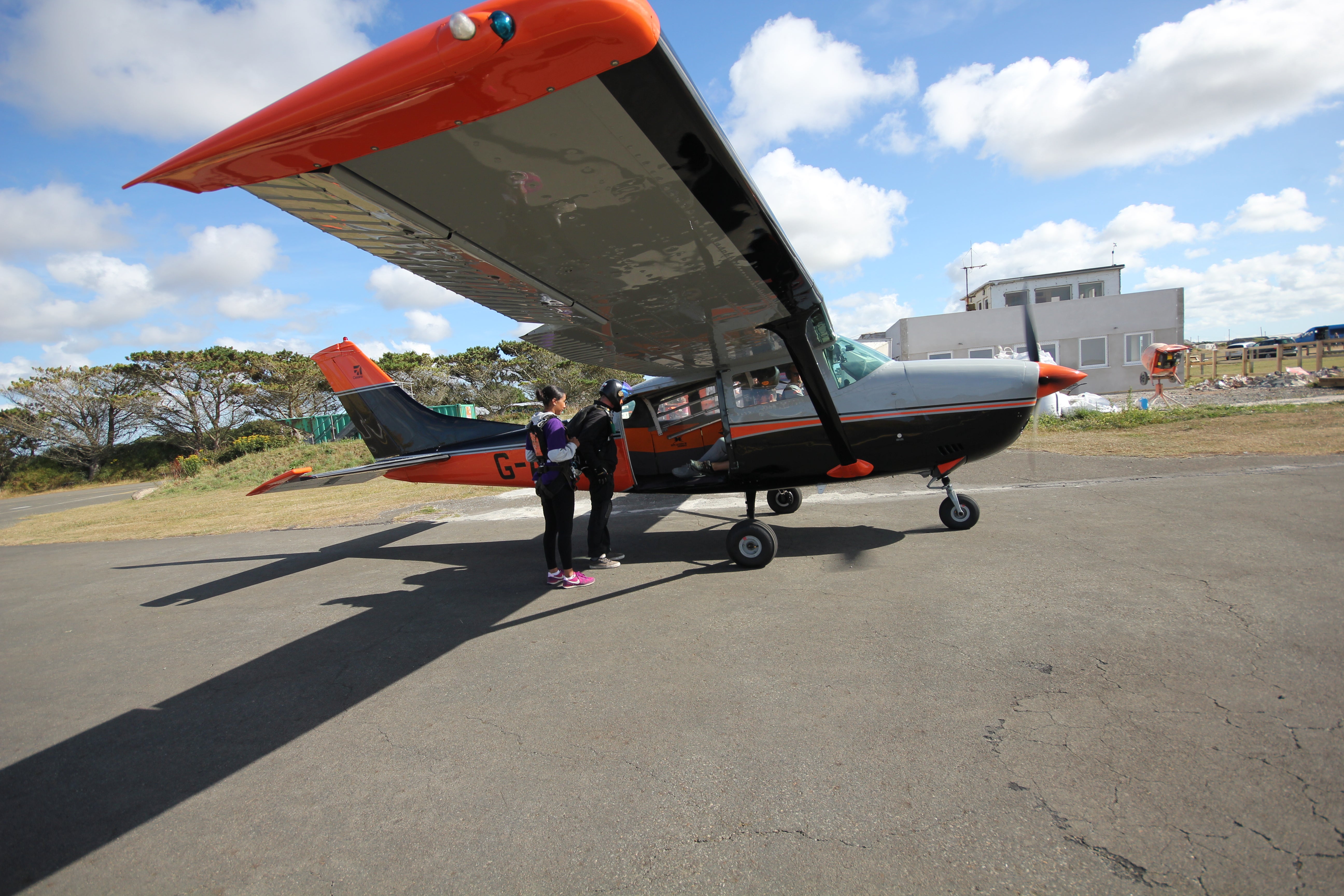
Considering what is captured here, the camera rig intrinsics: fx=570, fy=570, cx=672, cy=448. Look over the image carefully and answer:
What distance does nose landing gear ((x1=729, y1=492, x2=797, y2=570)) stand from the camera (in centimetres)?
541

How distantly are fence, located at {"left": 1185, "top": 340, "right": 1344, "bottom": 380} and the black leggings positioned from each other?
89.6 feet

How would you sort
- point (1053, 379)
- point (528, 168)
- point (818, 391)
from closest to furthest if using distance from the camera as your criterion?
point (528, 168)
point (818, 391)
point (1053, 379)

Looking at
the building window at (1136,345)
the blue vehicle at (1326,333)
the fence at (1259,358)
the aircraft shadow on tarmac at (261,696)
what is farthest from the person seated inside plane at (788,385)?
the blue vehicle at (1326,333)

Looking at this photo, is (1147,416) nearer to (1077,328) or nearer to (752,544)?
(1077,328)

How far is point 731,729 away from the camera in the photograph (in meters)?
2.72

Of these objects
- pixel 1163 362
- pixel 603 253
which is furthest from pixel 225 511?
pixel 1163 362

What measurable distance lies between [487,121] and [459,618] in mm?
3779

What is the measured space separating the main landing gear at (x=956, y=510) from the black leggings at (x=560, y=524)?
387cm

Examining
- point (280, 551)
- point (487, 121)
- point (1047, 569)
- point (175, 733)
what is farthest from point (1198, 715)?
point (280, 551)

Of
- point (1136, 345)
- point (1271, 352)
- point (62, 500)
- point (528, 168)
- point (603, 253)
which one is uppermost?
point (528, 168)

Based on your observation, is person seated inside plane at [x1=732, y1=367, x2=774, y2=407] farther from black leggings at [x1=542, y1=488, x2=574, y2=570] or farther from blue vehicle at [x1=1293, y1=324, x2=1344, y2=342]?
blue vehicle at [x1=1293, y1=324, x2=1344, y2=342]

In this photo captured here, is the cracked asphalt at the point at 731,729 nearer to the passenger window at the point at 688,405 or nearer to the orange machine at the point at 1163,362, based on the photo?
the passenger window at the point at 688,405

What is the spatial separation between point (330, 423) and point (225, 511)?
20283 millimetres

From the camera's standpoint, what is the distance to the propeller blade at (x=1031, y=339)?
5.97 meters
